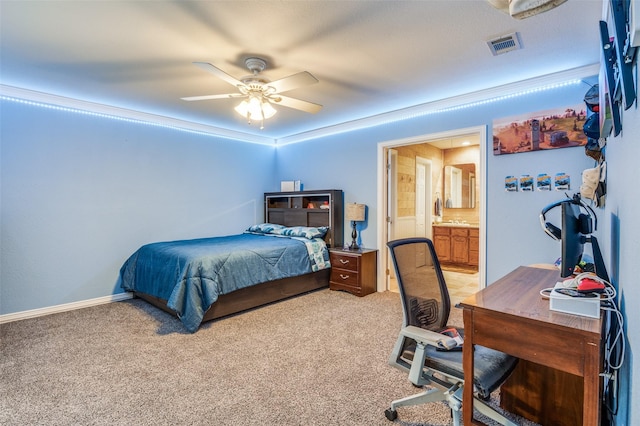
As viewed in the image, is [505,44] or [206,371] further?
[505,44]

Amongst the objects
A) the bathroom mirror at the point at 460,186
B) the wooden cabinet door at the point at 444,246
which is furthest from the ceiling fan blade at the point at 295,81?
the bathroom mirror at the point at 460,186

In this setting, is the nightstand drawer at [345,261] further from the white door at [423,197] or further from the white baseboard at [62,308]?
the white baseboard at [62,308]

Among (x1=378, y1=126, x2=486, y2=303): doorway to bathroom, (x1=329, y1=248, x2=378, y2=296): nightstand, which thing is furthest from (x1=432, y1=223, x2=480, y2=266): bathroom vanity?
(x1=329, y1=248, x2=378, y2=296): nightstand

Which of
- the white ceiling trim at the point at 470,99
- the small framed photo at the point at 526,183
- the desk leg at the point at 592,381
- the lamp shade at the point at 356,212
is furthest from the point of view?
the lamp shade at the point at 356,212

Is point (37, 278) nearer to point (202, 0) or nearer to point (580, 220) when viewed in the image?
point (202, 0)

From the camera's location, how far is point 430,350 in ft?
5.61

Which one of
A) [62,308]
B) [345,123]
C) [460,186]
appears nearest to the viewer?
[62,308]

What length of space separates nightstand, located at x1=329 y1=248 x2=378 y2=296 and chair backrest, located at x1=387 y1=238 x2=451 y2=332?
2.25 meters

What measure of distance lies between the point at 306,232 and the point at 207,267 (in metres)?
1.74

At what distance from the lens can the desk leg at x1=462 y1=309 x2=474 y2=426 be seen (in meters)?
1.44

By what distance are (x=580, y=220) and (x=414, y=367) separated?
1075 mm

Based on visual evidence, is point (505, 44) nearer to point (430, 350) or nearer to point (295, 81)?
point (295, 81)

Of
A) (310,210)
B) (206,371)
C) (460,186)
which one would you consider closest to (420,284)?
(206,371)

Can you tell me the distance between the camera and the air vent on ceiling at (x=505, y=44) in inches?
94.5
